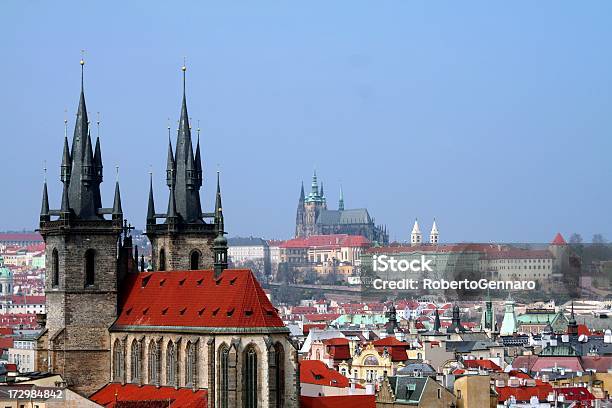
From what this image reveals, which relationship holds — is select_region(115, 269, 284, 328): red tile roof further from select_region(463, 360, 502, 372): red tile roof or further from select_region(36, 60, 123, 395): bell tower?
select_region(463, 360, 502, 372): red tile roof

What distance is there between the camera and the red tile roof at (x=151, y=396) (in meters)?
85.6

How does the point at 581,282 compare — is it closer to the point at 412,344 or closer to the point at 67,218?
the point at 412,344

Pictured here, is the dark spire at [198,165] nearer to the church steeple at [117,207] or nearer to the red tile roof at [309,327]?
the church steeple at [117,207]

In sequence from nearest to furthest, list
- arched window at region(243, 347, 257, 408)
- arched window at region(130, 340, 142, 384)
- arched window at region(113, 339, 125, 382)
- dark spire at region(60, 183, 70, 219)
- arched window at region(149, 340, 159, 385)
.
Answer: arched window at region(243, 347, 257, 408) → arched window at region(149, 340, 159, 385) → arched window at region(130, 340, 142, 384) → arched window at region(113, 339, 125, 382) → dark spire at region(60, 183, 70, 219)

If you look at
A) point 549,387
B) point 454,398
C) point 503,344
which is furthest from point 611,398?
point 503,344

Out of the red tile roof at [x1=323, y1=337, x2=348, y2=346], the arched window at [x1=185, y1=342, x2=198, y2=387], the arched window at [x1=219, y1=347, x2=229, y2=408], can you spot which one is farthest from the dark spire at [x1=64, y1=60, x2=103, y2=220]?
the red tile roof at [x1=323, y1=337, x2=348, y2=346]

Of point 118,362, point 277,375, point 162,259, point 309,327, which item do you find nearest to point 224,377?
point 277,375

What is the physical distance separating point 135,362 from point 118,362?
1.71 meters

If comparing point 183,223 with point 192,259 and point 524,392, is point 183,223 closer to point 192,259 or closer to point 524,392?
point 192,259

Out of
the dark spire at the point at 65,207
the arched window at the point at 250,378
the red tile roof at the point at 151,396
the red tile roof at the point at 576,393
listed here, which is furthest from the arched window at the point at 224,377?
the red tile roof at the point at 576,393

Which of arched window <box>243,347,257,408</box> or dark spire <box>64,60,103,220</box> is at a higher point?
dark spire <box>64,60,103,220</box>

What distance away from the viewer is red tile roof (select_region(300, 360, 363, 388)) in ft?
338

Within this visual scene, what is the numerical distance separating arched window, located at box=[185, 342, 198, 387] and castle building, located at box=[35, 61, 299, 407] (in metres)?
0.04

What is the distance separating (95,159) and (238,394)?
17386 millimetres
